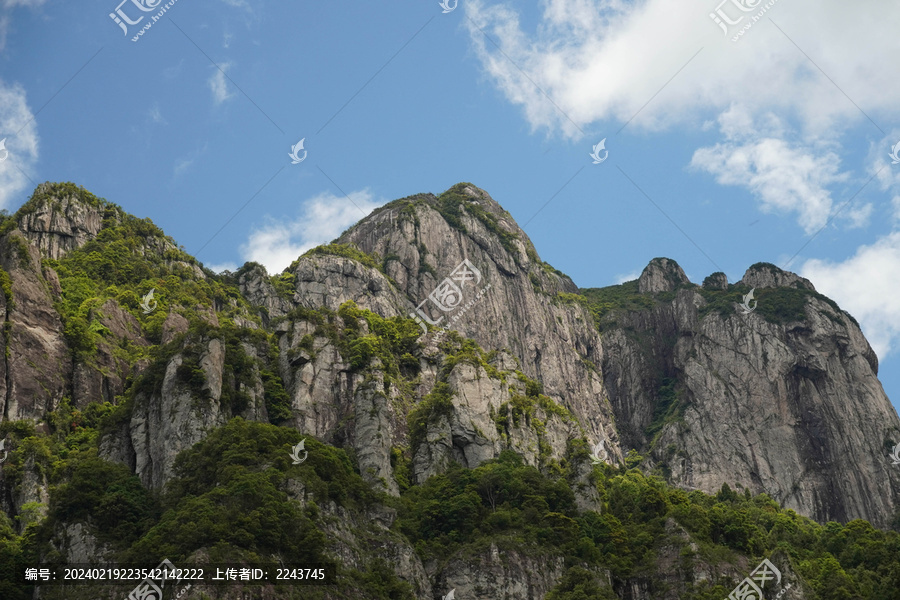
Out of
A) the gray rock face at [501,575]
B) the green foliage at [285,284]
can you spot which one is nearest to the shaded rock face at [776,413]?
the green foliage at [285,284]

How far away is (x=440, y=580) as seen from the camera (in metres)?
70.9

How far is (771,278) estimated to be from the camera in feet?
524

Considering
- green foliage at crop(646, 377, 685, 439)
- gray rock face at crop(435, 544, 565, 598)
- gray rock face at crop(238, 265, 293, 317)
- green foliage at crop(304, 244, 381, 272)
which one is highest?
green foliage at crop(304, 244, 381, 272)

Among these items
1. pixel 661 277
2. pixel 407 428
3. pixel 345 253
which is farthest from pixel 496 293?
pixel 407 428

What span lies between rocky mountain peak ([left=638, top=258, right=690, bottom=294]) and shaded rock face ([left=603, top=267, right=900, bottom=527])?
1935 centimetres

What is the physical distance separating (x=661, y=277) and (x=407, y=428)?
9602 cm

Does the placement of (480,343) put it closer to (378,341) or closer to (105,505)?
(378,341)

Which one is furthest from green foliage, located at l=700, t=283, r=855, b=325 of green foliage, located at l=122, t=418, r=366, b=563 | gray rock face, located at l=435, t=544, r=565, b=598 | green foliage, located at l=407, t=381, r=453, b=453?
green foliage, located at l=122, t=418, r=366, b=563

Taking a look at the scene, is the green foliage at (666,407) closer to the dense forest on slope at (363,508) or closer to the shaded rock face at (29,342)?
the dense forest on slope at (363,508)

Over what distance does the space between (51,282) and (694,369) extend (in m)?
87.8

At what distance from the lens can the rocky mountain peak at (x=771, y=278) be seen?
158m

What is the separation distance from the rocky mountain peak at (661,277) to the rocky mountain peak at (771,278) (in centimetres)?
1371

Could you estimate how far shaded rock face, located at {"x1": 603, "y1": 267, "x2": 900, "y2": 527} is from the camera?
419 ft

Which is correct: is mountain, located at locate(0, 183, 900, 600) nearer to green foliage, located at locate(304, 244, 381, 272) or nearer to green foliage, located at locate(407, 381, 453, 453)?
green foliage, located at locate(407, 381, 453, 453)
